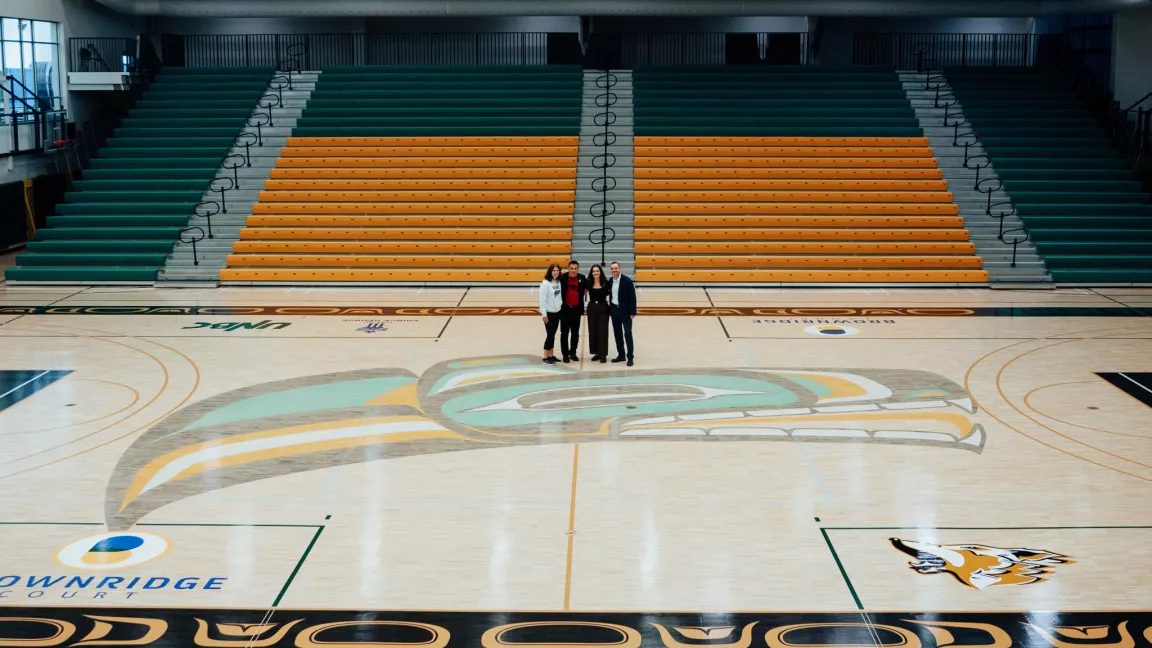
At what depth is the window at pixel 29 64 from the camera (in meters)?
26.3

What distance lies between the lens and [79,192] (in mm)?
26469

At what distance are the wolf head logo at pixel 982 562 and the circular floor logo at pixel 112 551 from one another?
6114 mm

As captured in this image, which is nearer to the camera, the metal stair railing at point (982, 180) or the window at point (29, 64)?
the metal stair railing at point (982, 180)

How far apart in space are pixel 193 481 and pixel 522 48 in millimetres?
25014

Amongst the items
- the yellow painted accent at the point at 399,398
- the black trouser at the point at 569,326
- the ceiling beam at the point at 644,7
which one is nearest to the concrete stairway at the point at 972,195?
the ceiling beam at the point at 644,7

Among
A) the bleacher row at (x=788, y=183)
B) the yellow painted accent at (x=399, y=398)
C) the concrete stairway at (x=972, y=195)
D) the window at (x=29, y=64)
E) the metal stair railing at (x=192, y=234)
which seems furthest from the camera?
Answer: the window at (x=29, y=64)

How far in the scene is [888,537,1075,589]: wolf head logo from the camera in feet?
29.1

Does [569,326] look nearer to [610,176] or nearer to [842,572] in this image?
[842,572]

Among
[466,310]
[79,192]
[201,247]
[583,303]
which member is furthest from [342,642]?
[79,192]

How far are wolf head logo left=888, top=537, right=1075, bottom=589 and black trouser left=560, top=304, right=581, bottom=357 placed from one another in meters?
7.26

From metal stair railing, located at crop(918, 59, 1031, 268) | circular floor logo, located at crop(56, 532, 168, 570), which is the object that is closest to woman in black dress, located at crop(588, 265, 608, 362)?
circular floor logo, located at crop(56, 532, 168, 570)

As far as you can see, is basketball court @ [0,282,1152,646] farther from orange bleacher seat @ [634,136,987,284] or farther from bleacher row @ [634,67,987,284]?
bleacher row @ [634,67,987,284]

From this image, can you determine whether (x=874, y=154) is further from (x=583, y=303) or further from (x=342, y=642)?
(x=342, y=642)

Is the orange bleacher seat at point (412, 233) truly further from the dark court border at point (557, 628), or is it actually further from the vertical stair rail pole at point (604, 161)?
the dark court border at point (557, 628)
